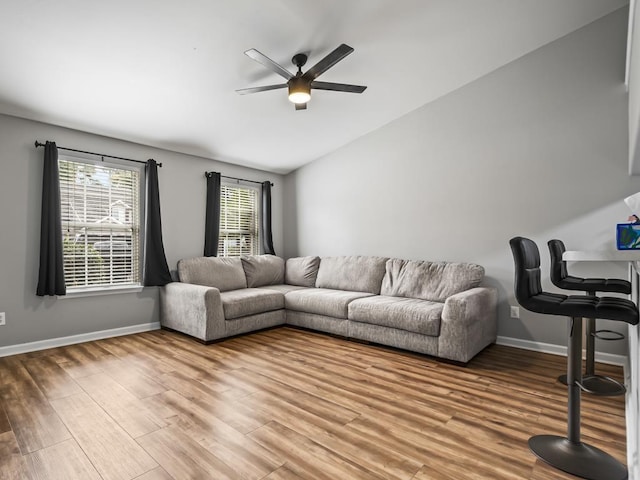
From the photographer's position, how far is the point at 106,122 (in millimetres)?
3887

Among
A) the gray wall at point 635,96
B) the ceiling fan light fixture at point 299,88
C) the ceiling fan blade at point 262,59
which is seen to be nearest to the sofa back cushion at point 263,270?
the ceiling fan light fixture at point 299,88

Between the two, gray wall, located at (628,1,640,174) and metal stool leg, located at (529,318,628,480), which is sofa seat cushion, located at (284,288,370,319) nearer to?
metal stool leg, located at (529,318,628,480)

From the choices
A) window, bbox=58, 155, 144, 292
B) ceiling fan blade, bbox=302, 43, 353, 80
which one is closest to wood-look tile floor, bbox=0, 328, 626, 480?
window, bbox=58, 155, 144, 292

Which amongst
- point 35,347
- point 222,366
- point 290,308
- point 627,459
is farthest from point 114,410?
point 627,459

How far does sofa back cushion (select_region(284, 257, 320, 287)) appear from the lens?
17.5 ft

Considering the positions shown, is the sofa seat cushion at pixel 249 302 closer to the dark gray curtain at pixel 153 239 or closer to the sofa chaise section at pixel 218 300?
the sofa chaise section at pixel 218 300

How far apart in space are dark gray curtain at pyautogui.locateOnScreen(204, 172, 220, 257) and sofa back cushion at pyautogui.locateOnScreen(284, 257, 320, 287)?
1.17 m

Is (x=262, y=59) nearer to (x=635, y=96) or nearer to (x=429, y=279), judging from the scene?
(x=635, y=96)

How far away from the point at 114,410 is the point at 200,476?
1.04 metres

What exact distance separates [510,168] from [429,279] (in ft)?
4.82

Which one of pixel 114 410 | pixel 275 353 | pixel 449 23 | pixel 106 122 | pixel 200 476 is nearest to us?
pixel 200 476

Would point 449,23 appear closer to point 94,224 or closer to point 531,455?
point 531,455

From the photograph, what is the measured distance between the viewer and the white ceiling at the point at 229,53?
2.61 m

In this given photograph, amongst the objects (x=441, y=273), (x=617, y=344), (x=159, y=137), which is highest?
(x=159, y=137)
